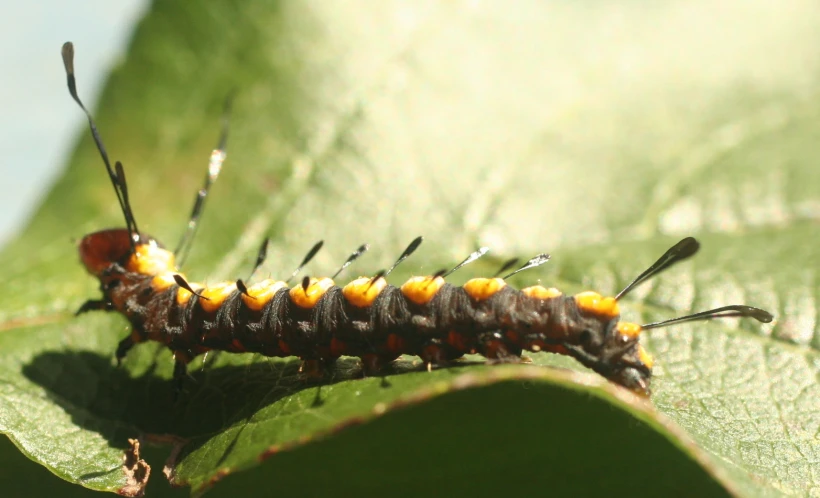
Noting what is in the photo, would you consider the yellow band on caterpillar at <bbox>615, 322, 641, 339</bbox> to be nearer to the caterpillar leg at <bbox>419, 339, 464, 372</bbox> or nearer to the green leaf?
the green leaf

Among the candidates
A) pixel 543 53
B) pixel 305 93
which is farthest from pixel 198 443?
pixel 543 53

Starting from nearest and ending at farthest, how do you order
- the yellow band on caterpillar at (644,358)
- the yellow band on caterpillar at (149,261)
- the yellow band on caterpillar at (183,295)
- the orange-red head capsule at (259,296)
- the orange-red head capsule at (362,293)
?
the yellow band on caterpillar at (644,358), the orange-red head capsule at (362,293), the orange-red head capsule at (259,296), the yellow band on caterpillar at (183,295), the yellow band on caterpillar at (149,261)

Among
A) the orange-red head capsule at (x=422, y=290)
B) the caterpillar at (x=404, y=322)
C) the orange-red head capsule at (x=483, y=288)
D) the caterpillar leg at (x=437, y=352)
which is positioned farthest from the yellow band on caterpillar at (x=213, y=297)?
the orange-red head capsule at (x=483, y=288)

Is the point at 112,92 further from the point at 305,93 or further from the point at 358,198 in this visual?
the point at 358,198

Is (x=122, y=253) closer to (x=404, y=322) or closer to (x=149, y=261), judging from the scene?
(x=149, y=261)

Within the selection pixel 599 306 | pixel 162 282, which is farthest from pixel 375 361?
pixel 162 282

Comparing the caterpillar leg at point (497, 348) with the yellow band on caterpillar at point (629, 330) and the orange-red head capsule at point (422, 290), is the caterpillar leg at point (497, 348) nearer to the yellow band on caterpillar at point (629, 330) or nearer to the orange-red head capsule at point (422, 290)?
the orange-red head capsule at point (422, 290)

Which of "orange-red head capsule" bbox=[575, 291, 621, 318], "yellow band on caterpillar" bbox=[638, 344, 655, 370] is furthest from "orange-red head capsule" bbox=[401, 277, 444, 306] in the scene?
"yellow band on caterpillar" bbox=[638, 344, 655, 370]
